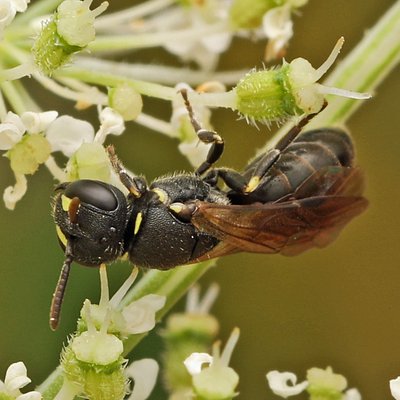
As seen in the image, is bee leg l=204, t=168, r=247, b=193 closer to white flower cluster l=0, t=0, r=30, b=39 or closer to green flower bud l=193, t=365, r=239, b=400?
green flower bud l=193, t=365, r=239, b=400

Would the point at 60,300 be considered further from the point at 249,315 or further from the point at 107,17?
the point at 249,315

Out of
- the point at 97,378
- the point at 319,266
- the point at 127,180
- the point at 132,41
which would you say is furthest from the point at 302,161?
the point at 319,266

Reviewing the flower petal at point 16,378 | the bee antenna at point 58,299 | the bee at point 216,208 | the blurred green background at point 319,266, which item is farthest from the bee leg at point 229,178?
the blurred green background at point 319,266

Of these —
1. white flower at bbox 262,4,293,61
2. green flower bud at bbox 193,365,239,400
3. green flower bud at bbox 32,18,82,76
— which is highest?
green flower bud at bbox 32,18,82,76

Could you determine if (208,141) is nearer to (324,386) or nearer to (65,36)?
(65,36)

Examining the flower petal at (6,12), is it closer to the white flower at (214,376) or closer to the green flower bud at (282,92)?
the green flower bud at (282,92)

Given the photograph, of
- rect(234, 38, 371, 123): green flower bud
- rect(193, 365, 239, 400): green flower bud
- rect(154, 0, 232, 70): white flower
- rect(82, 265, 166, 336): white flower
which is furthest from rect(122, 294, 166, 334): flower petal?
rect(154, 0, 232, 70): white flower

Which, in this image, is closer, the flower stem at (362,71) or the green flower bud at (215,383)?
the green flower bud at (215,383)
